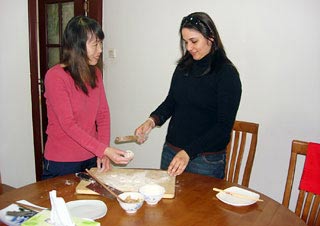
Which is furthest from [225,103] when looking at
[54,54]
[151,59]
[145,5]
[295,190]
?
[54,54]

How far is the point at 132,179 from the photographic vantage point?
5.01 ft

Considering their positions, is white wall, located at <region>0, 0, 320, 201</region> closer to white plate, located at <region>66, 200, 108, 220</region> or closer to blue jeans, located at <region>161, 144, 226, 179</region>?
blue jeans, located at <region>161, 144, 226, 179</region>

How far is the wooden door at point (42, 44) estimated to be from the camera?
3244 mm

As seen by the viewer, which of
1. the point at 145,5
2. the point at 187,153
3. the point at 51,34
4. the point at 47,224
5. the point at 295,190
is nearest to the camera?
the point at 47,224

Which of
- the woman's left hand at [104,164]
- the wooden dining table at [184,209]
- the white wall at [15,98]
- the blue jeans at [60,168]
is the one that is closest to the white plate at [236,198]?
the wooden dining table at [184,209]

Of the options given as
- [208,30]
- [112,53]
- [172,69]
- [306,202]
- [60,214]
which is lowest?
[306,202]

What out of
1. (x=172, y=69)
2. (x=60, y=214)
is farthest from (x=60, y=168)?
(x=172, y=69)

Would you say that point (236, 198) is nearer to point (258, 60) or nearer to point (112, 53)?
point (258, 60)

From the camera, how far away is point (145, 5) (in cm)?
280

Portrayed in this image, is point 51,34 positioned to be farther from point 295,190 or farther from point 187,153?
point 295,190

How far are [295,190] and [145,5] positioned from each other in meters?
1.88

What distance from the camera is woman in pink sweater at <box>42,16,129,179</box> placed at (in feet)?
5.20

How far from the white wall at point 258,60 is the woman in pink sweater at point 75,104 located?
3.62 ft

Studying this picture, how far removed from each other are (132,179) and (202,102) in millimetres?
526
